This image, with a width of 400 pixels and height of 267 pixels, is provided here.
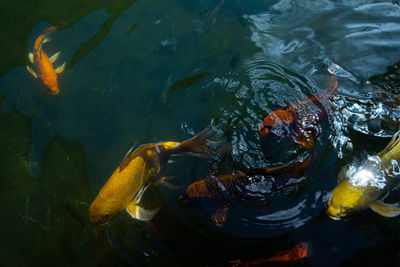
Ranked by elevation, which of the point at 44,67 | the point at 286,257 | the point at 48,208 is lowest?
the point at 286,257

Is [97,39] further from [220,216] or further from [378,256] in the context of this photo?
[378,256]

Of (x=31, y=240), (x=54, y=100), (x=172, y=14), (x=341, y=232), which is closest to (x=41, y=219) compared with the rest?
(x=31, y=240)

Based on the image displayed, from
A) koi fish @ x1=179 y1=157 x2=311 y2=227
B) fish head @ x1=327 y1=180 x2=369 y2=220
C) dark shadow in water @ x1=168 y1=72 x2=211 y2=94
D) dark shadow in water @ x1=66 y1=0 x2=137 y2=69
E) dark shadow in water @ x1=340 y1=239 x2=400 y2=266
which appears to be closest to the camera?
dark shadow in water @ x1=340 y1=239 x2=400 y2=266

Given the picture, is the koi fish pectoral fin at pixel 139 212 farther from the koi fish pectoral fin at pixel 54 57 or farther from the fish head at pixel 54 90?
the koi fish pectoral fin at pixel 54 57

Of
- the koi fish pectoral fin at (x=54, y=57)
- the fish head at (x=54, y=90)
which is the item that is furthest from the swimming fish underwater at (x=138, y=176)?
the koi fish pectoral fin at (x=54, y=57)

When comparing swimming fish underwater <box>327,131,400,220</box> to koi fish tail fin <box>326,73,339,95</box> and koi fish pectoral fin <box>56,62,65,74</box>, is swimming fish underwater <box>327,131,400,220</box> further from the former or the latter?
koi fish pectoral fin <box>56,62,65,74</box>

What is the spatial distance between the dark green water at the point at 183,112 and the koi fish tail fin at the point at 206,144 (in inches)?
4.1

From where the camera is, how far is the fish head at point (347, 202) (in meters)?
2.88

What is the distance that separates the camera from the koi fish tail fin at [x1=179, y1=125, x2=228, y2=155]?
10.8 ft

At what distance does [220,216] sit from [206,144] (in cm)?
86

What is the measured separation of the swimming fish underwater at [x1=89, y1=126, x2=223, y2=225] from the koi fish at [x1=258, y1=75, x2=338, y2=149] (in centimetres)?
66

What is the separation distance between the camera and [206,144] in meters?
3.35

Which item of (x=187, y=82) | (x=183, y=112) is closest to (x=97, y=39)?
(x=187, y=82)

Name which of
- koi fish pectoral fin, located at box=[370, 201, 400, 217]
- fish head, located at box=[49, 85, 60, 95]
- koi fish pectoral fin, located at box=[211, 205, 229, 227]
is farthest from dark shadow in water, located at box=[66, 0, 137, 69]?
koi fish pectoral fin, located at box=[370, 201, 400, 217]
